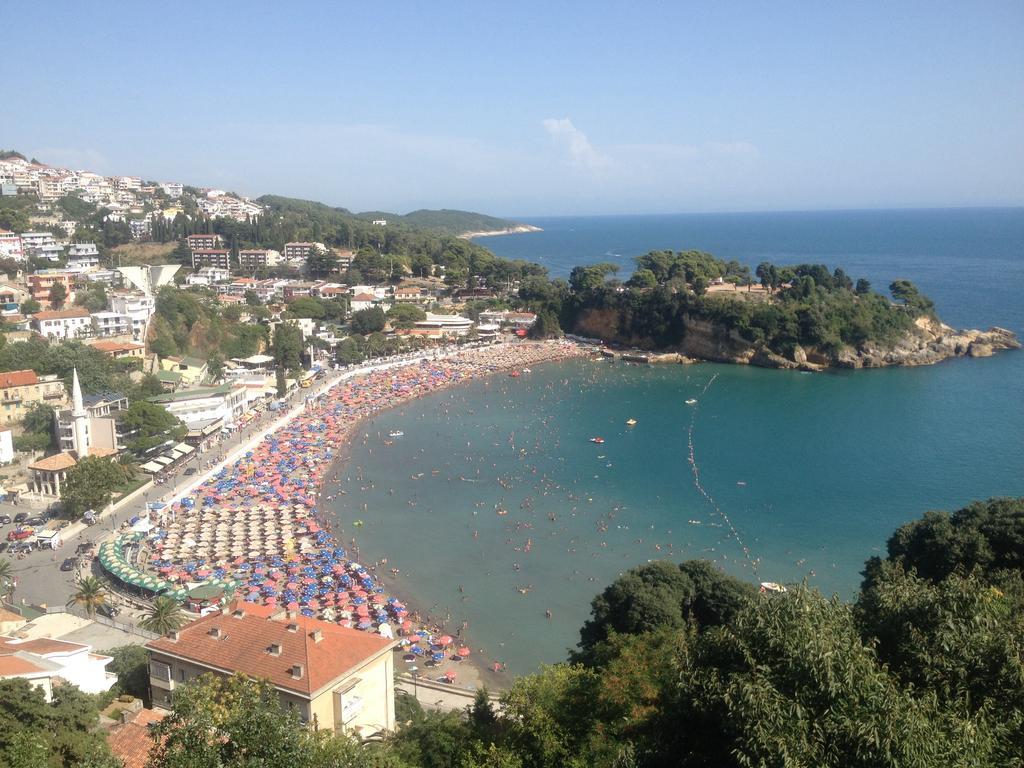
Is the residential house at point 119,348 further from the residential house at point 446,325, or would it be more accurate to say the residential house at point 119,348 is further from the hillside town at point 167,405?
the residential house at point 446,325

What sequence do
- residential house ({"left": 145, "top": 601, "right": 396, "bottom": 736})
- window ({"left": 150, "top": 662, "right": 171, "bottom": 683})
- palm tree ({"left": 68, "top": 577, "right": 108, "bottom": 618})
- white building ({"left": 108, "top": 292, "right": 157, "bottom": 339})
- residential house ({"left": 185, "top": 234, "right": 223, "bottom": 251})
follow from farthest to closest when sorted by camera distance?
residential house ({"left": 185, "top": 234, "right": 223, "bottom": 251})
white building ({"left": 108, "top": 292, "right": 157, "bottom": 339})
palm tree ({"left": 68, "top": 577, "right": 108, "bottom": 618})
window ({"left": 150, "top": 662, "right": 171, "bottom": 683})
residential house ({"left": 145, "top": 601, "right": 396, "bottom": 736})

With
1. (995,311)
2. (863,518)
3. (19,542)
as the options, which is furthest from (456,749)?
(995,311)

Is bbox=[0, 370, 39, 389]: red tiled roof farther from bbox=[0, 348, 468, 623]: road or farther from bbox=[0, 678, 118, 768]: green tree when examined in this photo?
bbox=[0, 678, 118, 768]: green tree

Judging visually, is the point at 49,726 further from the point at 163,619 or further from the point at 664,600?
the point at 664,600

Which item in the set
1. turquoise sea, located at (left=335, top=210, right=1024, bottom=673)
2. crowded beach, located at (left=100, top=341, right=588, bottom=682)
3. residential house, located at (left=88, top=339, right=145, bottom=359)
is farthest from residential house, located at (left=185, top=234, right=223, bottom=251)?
crowded beach, located at (left=100, top=341, right=588, bottom=682)

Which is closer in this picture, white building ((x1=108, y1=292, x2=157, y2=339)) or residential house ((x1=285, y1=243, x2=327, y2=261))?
white building ((x1=108, y1=292, x2=157, y2=339))

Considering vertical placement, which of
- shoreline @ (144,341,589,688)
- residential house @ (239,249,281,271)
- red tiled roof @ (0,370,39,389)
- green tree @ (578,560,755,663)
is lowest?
shoreline @ (144,341,589,688)

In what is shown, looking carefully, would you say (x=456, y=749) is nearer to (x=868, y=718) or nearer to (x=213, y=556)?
(x=868, y=718)

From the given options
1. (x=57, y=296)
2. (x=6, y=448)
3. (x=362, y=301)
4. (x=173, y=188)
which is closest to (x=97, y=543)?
(x=6, y=448)
